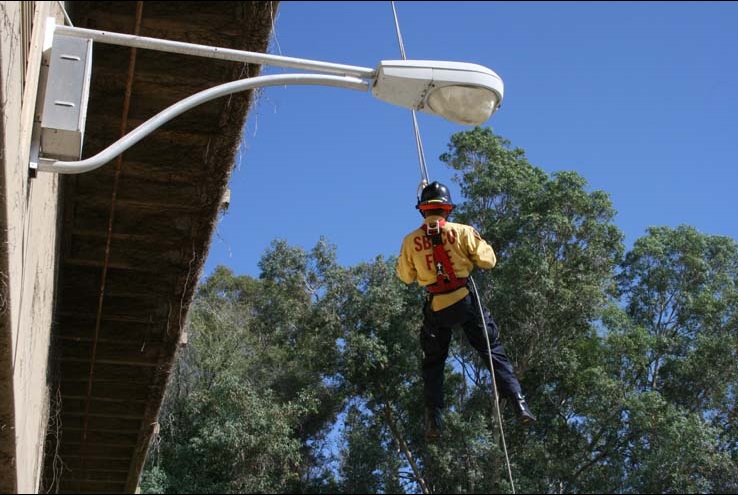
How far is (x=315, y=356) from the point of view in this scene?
81.7 feet

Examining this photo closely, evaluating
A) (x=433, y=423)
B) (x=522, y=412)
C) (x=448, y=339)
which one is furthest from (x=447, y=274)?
(x=433, y=423)

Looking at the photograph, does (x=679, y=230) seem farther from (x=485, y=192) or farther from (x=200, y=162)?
(x=200, y=162)

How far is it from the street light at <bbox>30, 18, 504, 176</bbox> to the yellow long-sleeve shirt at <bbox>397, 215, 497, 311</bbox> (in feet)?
5.69

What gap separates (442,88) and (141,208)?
3.11 meters

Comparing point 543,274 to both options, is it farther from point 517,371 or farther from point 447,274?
point 447,274

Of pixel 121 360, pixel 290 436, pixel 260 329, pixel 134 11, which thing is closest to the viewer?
pixel 134 11

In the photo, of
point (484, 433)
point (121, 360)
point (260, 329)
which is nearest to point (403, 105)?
point (121, 360)

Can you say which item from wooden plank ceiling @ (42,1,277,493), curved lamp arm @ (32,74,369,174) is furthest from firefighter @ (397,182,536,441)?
curved lamp arm @ (32,74,369,174)

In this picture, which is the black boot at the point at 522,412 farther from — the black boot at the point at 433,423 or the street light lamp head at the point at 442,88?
the street light lamp head at the point at 442,88

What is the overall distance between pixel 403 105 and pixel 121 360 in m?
4.97

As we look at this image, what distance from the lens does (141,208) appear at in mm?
6312

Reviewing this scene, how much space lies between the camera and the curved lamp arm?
3.33m

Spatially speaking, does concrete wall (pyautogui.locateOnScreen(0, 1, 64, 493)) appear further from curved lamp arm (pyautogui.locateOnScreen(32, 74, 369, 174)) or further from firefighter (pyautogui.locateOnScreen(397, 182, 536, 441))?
firefighter (pyautogui.locateOnScreen(397, 182, 536, 441))

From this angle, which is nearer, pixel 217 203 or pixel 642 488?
pixel 217 203
